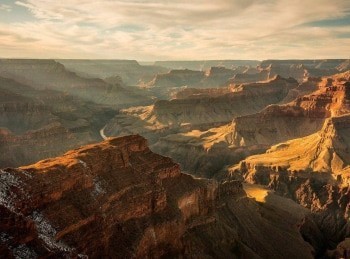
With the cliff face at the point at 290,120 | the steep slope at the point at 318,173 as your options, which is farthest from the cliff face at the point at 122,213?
the cliff face at the point at 290,120

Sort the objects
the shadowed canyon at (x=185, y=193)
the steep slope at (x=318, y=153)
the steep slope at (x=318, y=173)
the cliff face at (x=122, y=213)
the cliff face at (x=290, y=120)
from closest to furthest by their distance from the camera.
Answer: the cliff face at (x=122, y=213), the shadowed canyon at (x=185, y=193), the steep slope at (x=318, y=173), the steep slope at (x=318, y=153), the cliff face at (x=290, y=120)

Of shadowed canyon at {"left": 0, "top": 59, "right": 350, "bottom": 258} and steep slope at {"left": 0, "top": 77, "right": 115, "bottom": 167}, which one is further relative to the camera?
steep slope at {"left": 0, "top": 77, "right": 115, "bottom": 167}

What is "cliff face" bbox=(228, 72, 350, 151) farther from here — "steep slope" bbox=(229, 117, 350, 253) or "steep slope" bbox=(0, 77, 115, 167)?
"steep slope" bbox=(0, 77, 115, 167)

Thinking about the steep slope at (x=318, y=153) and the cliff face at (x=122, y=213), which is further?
the steep slope at (x=318, y=153)

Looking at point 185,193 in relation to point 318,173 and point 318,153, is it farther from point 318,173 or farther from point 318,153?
point 318,153

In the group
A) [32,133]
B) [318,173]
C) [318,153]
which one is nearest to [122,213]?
[318,173]

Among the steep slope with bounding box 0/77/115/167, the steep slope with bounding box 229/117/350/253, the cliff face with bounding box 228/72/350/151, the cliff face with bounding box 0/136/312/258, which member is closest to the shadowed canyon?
the cliff face with bounding box 0/136/312/258

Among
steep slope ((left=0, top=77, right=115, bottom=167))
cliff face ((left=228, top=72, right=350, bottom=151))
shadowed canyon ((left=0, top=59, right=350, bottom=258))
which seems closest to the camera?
shadowed canyon ((left=0, top=59, right=350, bottom=258))

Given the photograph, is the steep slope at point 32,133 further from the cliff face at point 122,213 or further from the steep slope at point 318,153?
the cliff face at point 122,213
